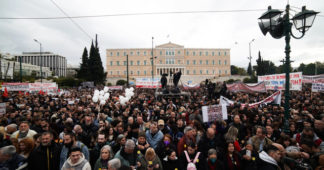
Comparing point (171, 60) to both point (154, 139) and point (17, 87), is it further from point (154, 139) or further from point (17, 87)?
point (154, 139)

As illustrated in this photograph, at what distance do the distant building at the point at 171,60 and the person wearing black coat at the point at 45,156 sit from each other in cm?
7073

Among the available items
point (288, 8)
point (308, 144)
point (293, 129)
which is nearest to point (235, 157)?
point (308, 144)

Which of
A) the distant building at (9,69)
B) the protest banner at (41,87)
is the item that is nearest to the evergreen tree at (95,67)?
the distant building at (9,69)

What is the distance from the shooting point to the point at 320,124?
4.02 metres

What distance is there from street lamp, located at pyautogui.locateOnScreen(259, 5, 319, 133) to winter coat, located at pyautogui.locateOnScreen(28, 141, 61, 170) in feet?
16.9

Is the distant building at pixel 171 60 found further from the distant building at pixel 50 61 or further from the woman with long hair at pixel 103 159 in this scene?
the woman with long hair at pixel 103 159

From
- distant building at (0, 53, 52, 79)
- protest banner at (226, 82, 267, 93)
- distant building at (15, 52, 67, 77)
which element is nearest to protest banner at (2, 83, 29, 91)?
distant building at (0, 53, 52, 79)

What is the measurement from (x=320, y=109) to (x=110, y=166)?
817 cm

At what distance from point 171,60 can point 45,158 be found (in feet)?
241

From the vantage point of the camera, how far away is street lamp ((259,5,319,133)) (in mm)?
4305

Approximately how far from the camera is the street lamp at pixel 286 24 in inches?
169

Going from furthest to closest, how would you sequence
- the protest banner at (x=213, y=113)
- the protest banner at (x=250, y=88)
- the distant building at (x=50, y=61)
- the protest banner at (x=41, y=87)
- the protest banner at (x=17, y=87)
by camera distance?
the distant building at (x=50, y=61) < the protest banner at (x=41, y=87) < the protest banner at (x=17, y=87) < the protest banner at (x=250, y=88) < the protest banner at (x=213, y=113)

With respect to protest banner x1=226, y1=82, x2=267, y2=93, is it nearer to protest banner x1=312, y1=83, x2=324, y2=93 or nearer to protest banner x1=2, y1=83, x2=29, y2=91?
protest banner x1=312, y1=83, x2=324, y2=93

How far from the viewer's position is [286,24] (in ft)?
14.5
